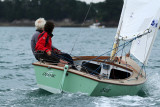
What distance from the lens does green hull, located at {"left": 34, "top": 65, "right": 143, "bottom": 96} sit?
7.23 meters

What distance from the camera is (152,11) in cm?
807

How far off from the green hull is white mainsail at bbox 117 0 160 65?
47.9 inches

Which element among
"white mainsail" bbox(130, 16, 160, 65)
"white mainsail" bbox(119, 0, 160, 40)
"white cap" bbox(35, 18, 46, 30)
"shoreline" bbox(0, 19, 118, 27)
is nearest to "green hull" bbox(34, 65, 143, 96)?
"white cap" bbox(35, 18, 46, 30)

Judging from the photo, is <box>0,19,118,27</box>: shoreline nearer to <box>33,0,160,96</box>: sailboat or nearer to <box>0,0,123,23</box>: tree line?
<box>0,0,123,23</box>: tree line

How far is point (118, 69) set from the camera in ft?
27.9

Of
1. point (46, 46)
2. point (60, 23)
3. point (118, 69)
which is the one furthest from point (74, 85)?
point (60, 23)

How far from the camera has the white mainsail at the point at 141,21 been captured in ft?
26.3

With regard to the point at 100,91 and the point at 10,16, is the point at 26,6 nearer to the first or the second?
the point at 10,16

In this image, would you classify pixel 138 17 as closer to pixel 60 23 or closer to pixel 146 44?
pixel 146 44

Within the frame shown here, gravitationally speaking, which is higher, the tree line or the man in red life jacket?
the man in red life jacket

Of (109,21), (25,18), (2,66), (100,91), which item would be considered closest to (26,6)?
(25,18)

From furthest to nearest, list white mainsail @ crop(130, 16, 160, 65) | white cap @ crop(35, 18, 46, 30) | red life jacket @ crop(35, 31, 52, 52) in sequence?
white mainsail @ crop(130, 16, 160, 65) < white cap @ crop(35, 18, 46, 30) < red life jacket @ crop(35, 31, 52, 52)

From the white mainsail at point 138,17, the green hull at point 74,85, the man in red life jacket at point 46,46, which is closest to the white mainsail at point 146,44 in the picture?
the white mainsail at point 138,17

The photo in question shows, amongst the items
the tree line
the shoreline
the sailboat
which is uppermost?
the sailboat
